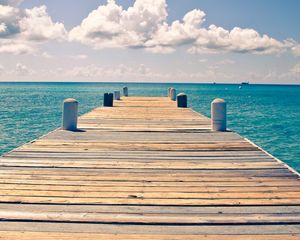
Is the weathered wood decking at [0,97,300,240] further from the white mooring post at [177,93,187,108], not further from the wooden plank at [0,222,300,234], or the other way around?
the white mooring post at [177,93,187,108]

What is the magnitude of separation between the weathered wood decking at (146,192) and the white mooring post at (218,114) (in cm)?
201

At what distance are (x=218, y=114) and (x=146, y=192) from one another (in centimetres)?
643

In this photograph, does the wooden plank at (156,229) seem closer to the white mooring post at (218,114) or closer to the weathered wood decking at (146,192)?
the weathered wood decking at (146,192)

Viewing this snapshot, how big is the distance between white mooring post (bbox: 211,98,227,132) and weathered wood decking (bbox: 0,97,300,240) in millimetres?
2009

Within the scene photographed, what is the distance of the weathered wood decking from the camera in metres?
4.11

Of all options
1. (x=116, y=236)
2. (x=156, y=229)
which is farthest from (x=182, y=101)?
(x=116, y=236)

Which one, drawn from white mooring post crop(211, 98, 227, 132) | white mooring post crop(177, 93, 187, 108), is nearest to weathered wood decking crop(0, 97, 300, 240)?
white mooring post crop(211, 98, 227, 132)

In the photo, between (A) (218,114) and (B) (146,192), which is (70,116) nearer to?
(A) (218,114)

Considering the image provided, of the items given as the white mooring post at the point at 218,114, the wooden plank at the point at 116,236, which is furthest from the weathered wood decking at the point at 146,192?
the white mooring post at the point at 218,114

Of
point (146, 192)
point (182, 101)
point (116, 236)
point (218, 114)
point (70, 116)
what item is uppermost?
point (182, 101)

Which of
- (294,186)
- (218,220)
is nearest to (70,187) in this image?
(218,220)

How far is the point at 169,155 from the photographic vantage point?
7.86 metres

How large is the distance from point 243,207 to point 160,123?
29.0 ft

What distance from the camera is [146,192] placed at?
5.31 m
